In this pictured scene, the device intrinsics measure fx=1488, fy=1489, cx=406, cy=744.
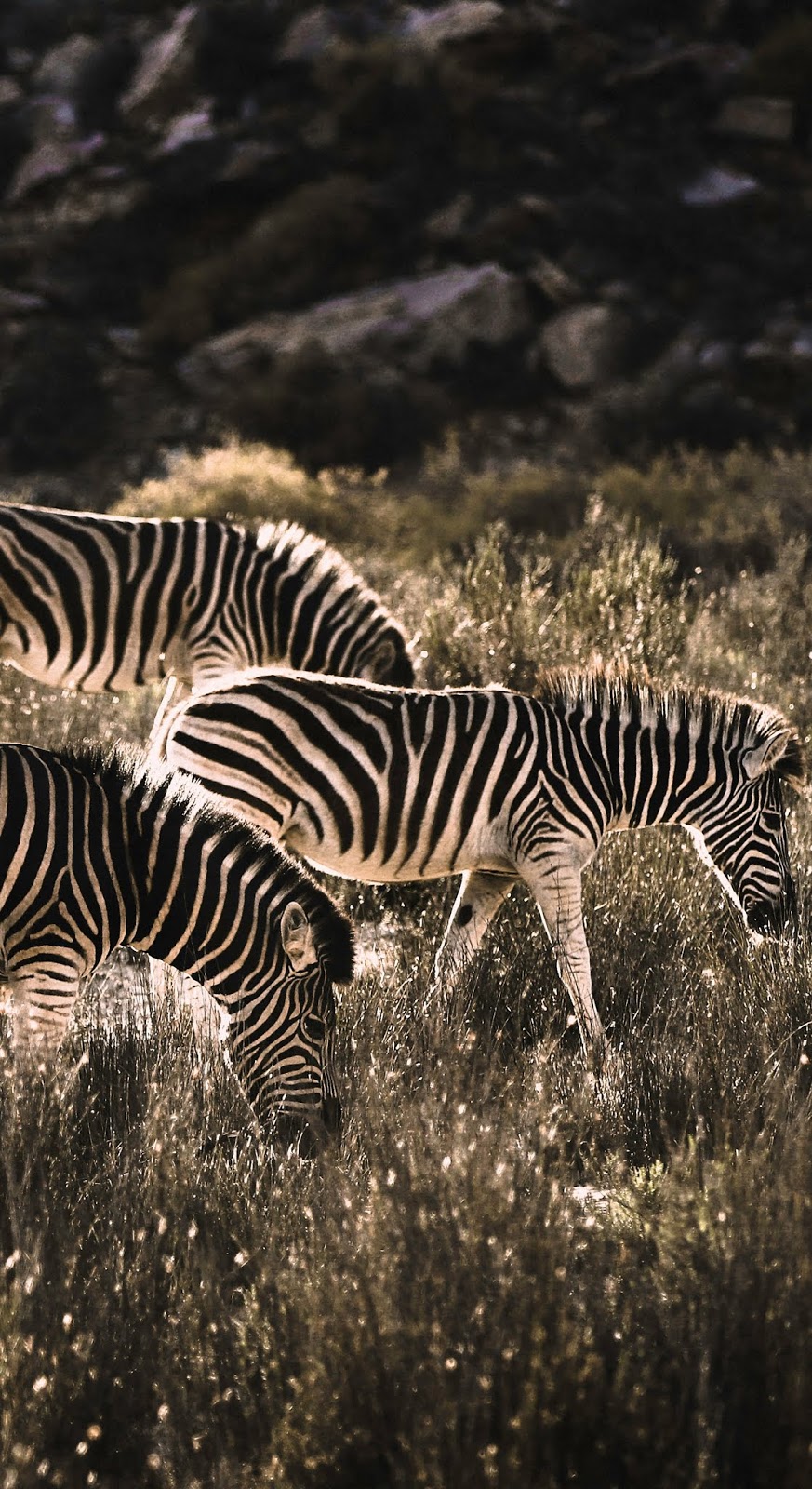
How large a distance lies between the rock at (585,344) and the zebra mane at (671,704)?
1890cm

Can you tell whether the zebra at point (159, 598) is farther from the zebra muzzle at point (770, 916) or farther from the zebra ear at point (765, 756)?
the zebra muzzle at point (770, 916)

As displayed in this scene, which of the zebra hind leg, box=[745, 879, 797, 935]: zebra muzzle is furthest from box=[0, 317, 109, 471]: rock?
the zebra hind leg

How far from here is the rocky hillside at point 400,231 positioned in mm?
23578

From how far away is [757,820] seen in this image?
5.89m

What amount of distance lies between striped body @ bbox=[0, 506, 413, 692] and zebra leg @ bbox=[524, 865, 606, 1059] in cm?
319

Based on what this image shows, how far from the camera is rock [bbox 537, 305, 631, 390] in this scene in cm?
2409

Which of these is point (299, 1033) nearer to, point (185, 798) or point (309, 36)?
point (185, 798)

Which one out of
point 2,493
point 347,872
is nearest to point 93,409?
point 2,493

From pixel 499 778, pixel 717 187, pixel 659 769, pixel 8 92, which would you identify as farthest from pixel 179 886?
pixel 8 92

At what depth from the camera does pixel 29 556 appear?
28.1 ft

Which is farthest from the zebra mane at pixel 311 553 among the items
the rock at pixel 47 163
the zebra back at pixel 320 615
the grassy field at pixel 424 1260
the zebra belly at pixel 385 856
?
the rock at pixel 47 163

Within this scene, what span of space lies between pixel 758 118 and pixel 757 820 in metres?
25.1

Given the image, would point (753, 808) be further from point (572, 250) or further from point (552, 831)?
point (572, 250)

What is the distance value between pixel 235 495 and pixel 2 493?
18.9 feet
